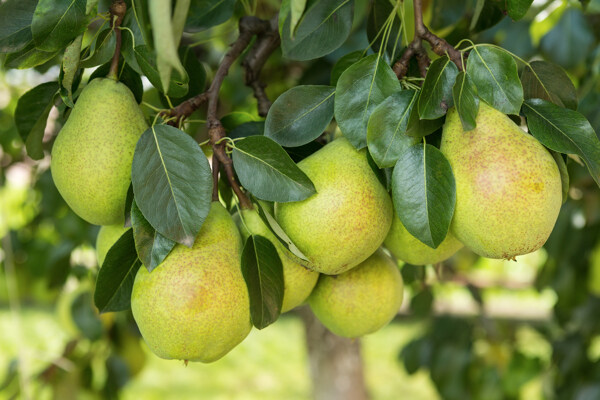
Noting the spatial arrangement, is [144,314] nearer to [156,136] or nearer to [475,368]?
[156,136]

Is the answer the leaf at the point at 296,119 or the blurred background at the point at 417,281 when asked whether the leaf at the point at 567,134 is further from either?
the blurred background at the point at 417,281

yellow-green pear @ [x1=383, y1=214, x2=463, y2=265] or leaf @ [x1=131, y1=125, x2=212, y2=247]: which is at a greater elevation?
leaf @ [x1=131, y1=125, x2=212, y2=247]

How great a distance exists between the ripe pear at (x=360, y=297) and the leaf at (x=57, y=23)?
1.43 ft

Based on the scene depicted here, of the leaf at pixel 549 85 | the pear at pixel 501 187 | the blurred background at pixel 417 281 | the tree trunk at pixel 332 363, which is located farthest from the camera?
the tree trunk at pixel 332 363

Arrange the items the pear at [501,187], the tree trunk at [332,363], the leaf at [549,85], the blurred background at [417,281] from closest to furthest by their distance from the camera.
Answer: the pear at [501,187] → the leaf at [549,85] → the blurred background at [417,281] → the tree trunk at [332,363]

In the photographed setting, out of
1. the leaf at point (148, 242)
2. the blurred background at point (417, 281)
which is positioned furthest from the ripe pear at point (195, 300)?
the blurred background at point (417, 281)

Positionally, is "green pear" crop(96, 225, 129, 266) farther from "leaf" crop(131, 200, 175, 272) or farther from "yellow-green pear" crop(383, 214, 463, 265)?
"yellow-green pear" crop(383, 214, 463, 265)

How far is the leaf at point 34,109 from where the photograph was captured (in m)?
0.81

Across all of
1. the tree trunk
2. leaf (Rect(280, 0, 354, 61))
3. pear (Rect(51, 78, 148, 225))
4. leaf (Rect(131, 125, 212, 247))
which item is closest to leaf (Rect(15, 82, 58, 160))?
pear (Rect(51, 78, 148, 225))

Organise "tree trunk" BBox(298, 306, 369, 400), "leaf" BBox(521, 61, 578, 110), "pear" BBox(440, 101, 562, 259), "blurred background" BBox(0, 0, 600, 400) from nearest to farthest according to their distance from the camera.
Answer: "pear" BBox(440, 101, 562, 259), "leaf" BBox(521, 61, 578, 110), "blurred background" BBox(0, 0, 600, 400), "tree trunk" BBox(298, 306, 369, 400)

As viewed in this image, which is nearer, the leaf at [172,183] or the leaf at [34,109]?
the leaf at [172,183]

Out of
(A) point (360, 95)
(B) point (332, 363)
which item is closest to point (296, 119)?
(A) point (360, 95)

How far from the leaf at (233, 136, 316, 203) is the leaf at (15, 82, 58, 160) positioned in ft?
1.00

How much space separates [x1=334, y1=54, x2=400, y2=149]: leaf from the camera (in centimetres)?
68
